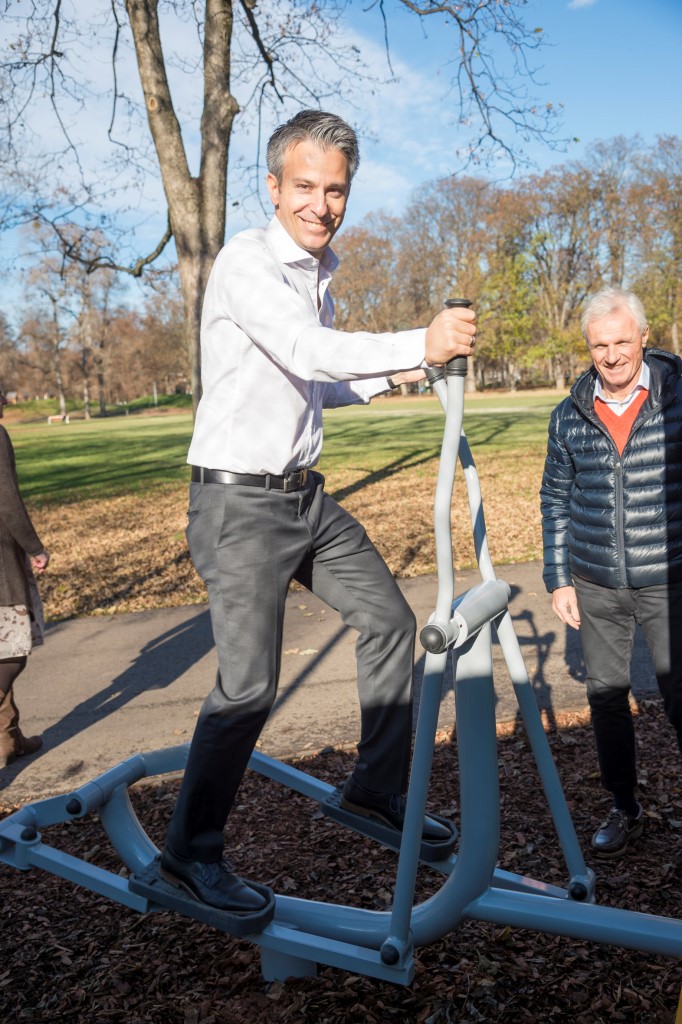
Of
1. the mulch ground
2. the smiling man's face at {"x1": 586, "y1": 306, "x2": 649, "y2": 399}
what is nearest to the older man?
the smiling man's face at {"x1": 586, "y1": 306, "x2": 649, "y2": 399}

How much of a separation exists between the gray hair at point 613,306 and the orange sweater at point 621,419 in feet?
0.81

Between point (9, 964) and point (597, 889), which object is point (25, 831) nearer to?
point (9, 964)

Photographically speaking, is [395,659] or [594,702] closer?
[395,659]

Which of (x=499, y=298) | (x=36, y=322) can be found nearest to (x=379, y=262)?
(x=499, y=298)

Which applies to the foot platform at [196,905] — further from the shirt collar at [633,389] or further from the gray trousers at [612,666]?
the shirt collar at [633,389]

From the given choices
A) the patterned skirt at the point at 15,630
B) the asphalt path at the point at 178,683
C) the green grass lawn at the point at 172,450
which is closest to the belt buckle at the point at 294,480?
the asphalt path at the point at 178,683

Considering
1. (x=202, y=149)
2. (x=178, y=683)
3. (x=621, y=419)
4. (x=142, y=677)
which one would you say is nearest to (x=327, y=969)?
(x=621, y=419)

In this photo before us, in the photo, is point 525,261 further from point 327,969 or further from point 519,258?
point 327,969

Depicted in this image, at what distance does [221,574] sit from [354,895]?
1.32 metres

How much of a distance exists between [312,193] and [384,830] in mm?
1873

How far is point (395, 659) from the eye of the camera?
8.91 feet

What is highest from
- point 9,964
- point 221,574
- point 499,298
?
point 499,298

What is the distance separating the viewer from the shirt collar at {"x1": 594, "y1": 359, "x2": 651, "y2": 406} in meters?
3.12

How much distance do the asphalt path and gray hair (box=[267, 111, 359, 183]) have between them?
2.75m
